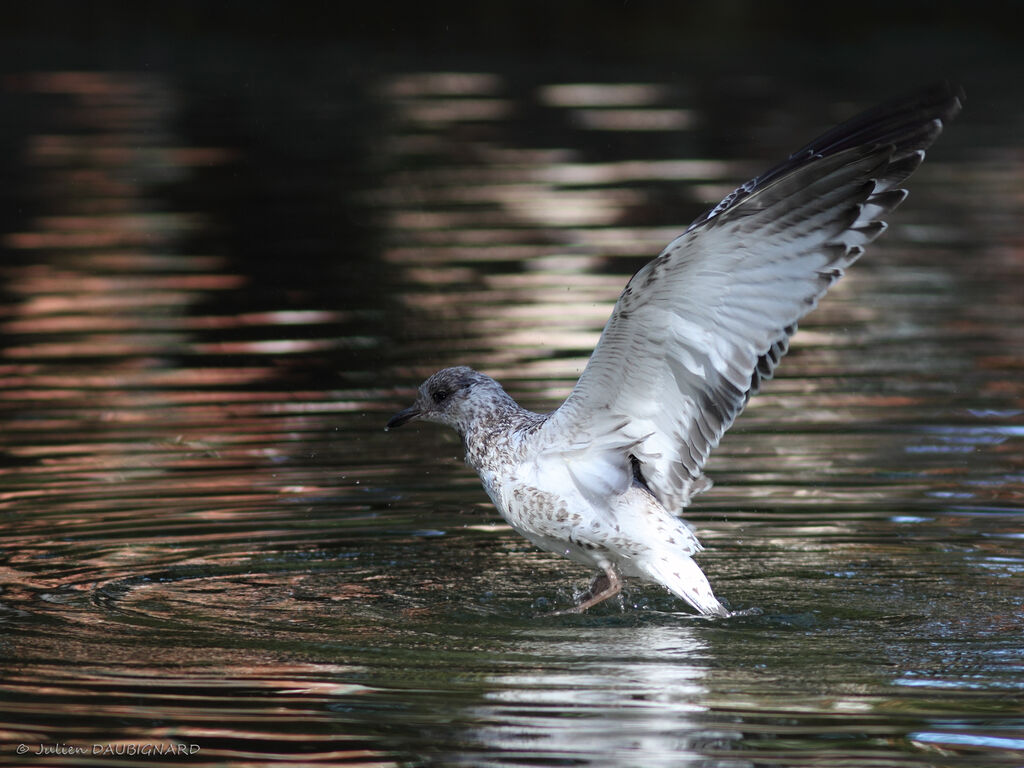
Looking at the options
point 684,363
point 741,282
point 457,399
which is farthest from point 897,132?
point 457,399

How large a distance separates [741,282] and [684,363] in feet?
1.51

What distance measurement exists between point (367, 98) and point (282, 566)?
20788 millimetres

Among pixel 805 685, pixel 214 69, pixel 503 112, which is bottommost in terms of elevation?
pixel 805 685

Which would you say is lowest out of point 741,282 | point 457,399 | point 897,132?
point 457,399

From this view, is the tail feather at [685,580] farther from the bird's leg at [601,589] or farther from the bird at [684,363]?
the bird's leg at [601,589]

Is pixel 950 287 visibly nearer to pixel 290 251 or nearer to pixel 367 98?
pixel 290 251

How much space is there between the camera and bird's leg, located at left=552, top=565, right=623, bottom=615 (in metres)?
8.06

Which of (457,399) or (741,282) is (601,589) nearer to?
(457,399)

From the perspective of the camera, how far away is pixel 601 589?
8.16 meters

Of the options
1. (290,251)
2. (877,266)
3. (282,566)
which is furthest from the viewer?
(290,251)

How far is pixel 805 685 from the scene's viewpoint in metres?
6.80

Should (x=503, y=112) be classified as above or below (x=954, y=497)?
above

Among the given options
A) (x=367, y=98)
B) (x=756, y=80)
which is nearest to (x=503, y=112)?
(x=367, y=98)

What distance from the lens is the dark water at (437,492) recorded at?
6531mm
